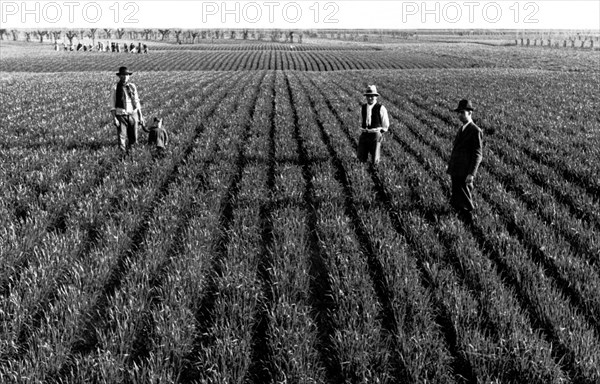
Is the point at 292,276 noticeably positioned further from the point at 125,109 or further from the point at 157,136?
the point at 125,109

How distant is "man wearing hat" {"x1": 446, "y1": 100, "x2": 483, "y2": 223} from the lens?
748 cm

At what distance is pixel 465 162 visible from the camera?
7.64 m

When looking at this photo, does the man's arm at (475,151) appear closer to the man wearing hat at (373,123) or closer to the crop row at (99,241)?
the man wearing hat at (373,123)

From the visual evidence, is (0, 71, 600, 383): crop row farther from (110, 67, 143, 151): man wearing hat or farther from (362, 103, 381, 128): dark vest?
(110, 67, 143, 151): man wearing hat

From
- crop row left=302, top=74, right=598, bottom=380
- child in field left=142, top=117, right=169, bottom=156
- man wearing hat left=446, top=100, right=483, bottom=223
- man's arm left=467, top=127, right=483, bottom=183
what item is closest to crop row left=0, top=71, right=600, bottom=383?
crop row left=302, top=74, right=598, bottom=380

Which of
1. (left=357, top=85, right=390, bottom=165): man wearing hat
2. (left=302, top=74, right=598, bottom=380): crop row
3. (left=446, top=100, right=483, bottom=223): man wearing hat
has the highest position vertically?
(left=357, top=85, right=390, bottom=165): man wearing hat

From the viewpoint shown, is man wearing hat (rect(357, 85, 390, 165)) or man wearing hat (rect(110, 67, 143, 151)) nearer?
man wearing hat (rect(357, 85, 390, 165))

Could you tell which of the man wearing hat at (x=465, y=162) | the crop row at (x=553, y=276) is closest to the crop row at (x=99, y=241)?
the crop row at (x=553, y=276)

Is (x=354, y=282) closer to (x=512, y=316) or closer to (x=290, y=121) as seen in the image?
(x=512, y=316)

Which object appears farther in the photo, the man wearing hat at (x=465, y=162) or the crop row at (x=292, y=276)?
the man wearing hat at (x=465, y=162)

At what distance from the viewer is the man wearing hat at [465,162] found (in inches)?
295

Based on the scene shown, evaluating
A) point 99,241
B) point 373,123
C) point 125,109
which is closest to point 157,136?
point 125,109

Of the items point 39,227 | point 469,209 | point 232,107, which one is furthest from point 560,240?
point 232,107

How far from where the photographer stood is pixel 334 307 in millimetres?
4922
